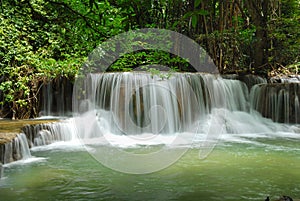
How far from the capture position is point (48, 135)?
7.09 meters

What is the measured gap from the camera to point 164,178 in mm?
4664

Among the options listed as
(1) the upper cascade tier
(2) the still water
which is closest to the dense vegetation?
(1) the upper cascade tier

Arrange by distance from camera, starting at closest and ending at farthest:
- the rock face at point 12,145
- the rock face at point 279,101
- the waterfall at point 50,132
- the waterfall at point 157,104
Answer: the rock face at point 12,145 < the waterfall at point 50,132 < the waterfall at point 157,104 < the rock face at point 279,101

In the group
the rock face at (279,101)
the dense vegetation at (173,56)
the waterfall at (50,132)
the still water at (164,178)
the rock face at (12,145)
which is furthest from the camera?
the rock face at (279,101)

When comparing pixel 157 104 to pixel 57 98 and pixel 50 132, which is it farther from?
pixel 50 132

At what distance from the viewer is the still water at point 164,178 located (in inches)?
155

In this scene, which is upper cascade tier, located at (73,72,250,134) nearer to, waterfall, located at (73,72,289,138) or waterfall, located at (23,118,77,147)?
waterfall, located at (73,72,289,138)

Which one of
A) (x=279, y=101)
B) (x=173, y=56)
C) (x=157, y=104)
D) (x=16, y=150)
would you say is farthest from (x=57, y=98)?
(x=279, y=101)

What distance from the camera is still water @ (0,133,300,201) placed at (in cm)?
394

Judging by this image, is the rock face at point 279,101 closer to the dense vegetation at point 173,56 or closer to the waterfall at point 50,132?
the dense vegetation at point 173,56

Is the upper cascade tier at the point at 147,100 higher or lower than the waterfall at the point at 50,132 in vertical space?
→ higher

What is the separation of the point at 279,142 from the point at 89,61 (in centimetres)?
615

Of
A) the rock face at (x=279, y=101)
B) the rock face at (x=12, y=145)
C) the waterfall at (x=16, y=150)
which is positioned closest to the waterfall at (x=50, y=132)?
the rock face at (x=12, y=145)

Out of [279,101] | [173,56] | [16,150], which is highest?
[173,56]
